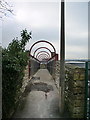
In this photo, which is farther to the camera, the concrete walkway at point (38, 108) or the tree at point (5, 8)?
the concrete walkway at point (38, 108)

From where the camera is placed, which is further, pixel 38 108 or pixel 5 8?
pixel 38 108

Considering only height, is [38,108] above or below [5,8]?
below

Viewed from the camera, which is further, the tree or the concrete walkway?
the concrete walkway

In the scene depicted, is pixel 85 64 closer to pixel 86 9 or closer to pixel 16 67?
pixel 16 67

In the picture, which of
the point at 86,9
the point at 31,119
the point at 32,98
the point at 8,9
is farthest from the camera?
the point at 32,98

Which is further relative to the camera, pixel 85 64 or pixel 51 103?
pixel 51 103

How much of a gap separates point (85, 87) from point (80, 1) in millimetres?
2543

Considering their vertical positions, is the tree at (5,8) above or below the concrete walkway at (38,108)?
above

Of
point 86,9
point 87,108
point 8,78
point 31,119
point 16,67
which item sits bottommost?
point 31,119

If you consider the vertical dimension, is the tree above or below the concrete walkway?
above

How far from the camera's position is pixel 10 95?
3.67 metres

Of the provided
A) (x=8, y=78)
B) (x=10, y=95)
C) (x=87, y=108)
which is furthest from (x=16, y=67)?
(x=87, y=108)

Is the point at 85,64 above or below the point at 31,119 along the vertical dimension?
above

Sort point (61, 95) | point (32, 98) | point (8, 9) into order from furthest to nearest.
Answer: point (32, 98) → point (61, 95) → point (8, 9)
